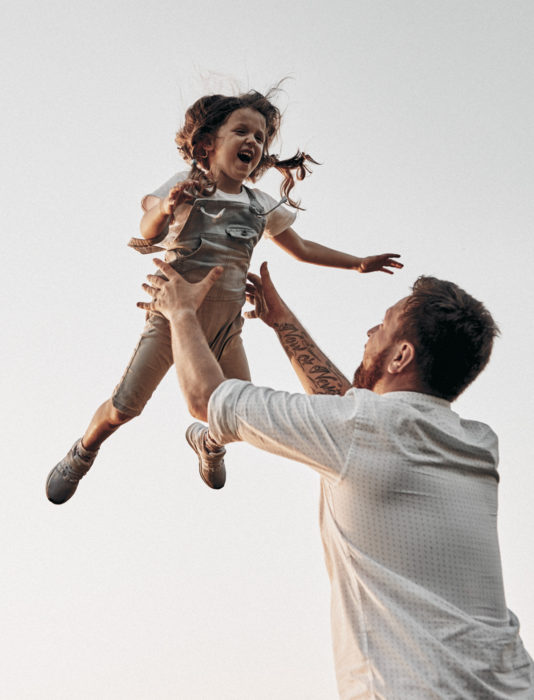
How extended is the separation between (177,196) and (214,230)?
Result: 52 centimetres

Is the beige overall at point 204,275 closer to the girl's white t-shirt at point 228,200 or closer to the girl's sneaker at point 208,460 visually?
the girl's white t-shirt at point 228,200

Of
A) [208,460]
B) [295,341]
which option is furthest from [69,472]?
[295,341]

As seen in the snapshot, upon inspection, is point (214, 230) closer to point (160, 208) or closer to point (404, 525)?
point (160, 208)

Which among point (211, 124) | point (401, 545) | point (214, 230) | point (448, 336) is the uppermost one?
point (211, 124)

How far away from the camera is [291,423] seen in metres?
2.09

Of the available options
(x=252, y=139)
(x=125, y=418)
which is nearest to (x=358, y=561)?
(x=125, y=418)

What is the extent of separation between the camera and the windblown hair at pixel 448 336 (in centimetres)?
234

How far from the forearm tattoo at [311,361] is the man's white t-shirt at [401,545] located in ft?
3.80

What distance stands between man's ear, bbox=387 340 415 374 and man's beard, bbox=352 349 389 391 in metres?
0.05

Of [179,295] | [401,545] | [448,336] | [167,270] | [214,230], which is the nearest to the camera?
[401,545]

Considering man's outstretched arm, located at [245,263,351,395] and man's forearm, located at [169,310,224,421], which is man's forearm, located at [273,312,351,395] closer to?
man's outstretched arm, located at [245,263,351,395]

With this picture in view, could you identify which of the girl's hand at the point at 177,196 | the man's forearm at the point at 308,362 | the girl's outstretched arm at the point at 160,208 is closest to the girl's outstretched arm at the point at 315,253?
the man's forearm at the point at 308,362

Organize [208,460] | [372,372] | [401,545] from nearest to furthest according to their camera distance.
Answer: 1. [401,545]
2. [372,372]
3. [208,460]

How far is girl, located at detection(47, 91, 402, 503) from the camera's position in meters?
3.55
